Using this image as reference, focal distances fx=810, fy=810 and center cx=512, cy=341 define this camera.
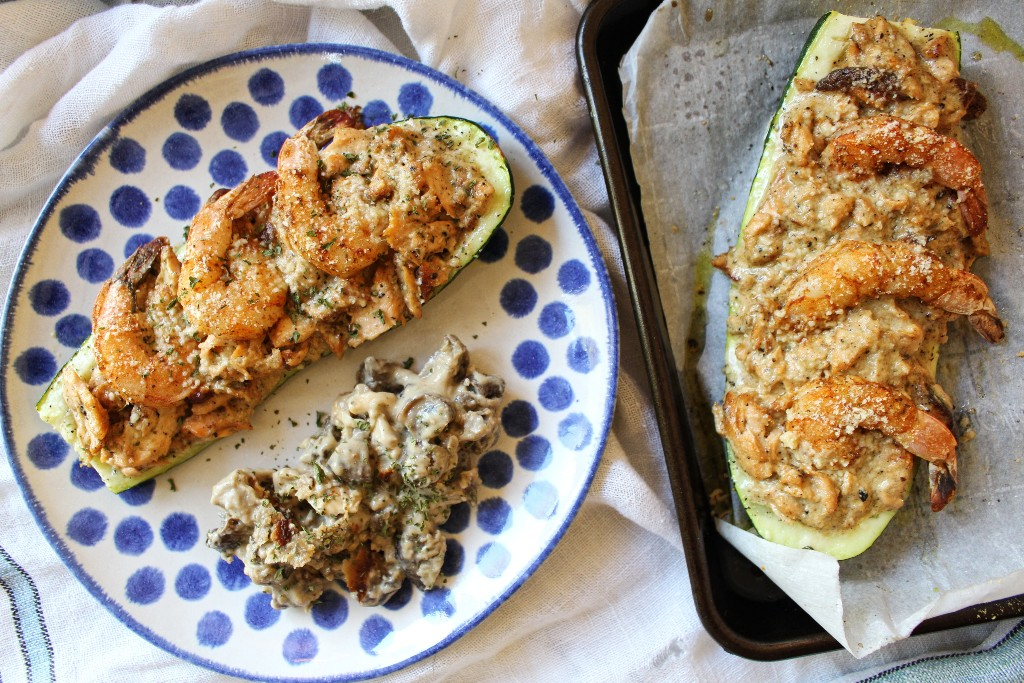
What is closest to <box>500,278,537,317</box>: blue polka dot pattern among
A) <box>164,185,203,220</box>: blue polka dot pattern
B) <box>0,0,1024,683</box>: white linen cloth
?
<box>0,0,1024,683</box>: white linen cloth

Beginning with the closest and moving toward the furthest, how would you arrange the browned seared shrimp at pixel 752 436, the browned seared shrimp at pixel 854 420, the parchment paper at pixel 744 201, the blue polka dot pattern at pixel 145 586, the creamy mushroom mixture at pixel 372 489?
1. the browned seared shrimp at pixel 854 420
2. the browned seared shrimp at pixel 752 436
3. the creamy mushroom mixture at pixel 372 489
4. the parchment paper at pixel 744 201
5. the blue polka dot pattern at pixel 145 586

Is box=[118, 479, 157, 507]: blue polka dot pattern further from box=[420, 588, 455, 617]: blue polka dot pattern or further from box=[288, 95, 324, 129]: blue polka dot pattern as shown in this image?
box=[288, 95, 324, 129]: blue polka dot pattern

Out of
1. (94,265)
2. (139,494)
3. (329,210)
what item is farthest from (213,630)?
(329,210)

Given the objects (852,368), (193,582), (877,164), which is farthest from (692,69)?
(193,582)

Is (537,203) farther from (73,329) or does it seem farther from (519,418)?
(73,329)

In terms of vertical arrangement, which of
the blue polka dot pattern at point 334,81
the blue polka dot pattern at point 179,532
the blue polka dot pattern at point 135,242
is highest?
the blue polka dot pattern at point 334,81

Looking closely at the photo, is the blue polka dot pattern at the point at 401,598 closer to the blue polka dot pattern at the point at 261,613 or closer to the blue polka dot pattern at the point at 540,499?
the blue polka dot pattern at the point at 261,613

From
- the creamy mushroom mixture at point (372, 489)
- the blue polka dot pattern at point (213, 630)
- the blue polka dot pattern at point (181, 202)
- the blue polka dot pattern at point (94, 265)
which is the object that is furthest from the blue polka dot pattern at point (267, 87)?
the blue polka dot pattern at point (213, 630)
